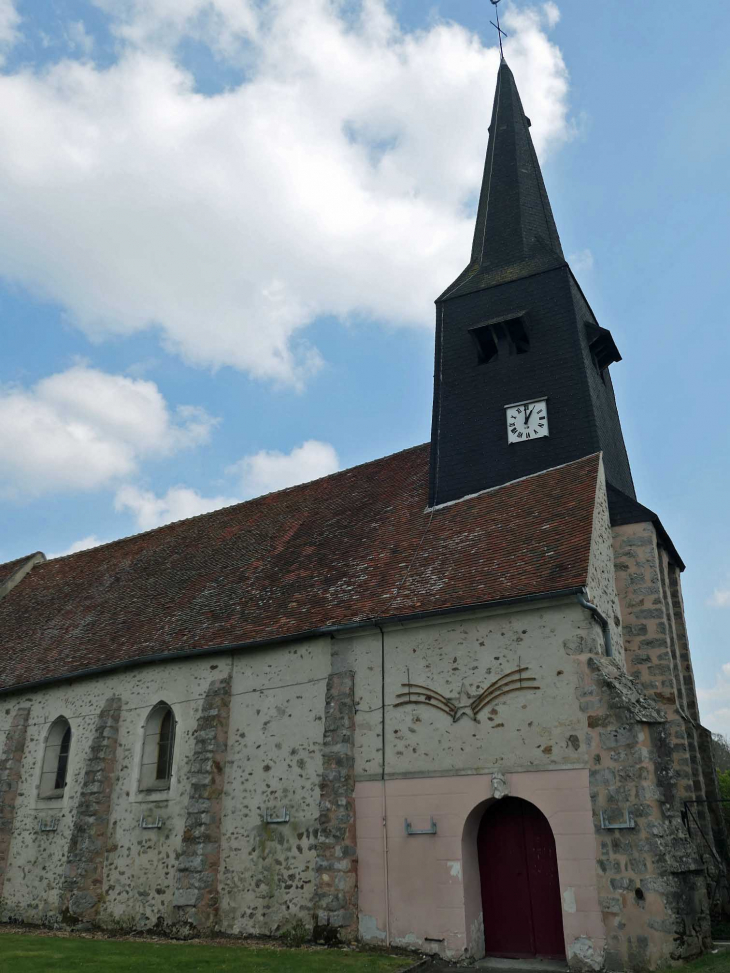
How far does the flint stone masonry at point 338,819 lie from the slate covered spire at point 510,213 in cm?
936

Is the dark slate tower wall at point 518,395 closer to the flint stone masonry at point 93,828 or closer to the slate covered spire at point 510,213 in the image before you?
the slate covered spire at point 510,213

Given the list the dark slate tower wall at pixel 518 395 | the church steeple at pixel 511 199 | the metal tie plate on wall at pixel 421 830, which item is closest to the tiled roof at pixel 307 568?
the dark slate tower wall at pixel 518 395

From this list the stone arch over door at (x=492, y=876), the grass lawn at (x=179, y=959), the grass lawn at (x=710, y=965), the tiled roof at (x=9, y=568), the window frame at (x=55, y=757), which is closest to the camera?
the grass lawn at (x=710, y=965)

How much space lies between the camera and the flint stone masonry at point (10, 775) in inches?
607

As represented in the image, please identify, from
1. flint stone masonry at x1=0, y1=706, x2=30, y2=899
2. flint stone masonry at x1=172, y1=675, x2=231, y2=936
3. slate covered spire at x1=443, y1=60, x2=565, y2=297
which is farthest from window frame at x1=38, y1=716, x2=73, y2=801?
slate covered spire at x1=443, y1=60, x2=565, y2=297

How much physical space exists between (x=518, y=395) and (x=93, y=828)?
35.7 feet

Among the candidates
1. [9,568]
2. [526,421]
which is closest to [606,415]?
[526,421]

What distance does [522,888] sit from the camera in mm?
10500

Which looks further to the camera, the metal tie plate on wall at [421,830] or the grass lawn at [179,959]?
the metal tie plate on wall at [421,830]

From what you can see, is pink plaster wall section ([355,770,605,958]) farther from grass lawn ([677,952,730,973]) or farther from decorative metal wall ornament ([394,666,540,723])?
grass lawn ([677,952,730,973])

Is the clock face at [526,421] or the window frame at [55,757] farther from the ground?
the clock face at [526,421]

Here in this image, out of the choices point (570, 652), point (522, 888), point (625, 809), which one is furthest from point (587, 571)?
point (522, 888)

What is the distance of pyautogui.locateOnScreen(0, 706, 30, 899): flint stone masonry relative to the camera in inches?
607

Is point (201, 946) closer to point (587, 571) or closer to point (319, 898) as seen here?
point (319, 898)
